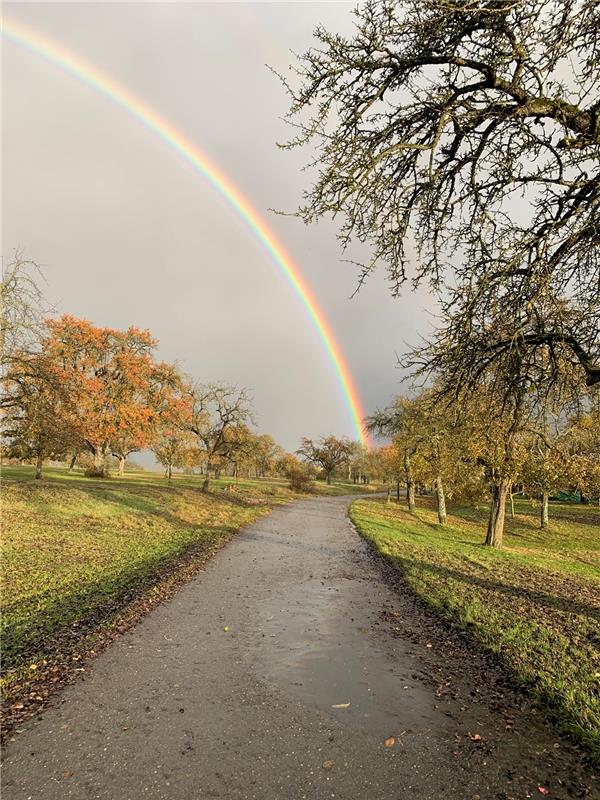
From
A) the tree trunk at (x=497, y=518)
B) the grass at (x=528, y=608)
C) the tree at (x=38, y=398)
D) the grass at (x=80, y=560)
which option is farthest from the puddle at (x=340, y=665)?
the tree trunk at (x=497, y=518)

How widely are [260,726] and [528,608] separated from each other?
24.1ft

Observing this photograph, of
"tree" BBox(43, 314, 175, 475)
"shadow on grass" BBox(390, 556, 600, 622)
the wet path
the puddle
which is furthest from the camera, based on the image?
"tree" BBox(43, 314, 175, 475)

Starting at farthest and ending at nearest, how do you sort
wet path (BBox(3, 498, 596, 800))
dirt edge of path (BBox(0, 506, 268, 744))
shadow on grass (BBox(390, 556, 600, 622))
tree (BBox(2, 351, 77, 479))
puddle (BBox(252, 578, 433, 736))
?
1. tree (BBox(2, 351, 77, 479))
2. shadow on grass (BBox(390, 556, 600, 622))
3. puddle (BBox(252, 578, 433, 736))
4. dirt edge of path (BBox(0, 506, 268, 744))
5. wet path (BBox(3, 498, 596, 800))

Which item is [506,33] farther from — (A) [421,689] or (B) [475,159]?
(A) [421,689]

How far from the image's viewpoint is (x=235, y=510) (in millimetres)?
30969

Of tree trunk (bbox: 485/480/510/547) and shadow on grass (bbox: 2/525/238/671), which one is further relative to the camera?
tree trunk (bbox: 485/480/510/547)

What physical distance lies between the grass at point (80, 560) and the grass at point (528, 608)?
6.42 metres

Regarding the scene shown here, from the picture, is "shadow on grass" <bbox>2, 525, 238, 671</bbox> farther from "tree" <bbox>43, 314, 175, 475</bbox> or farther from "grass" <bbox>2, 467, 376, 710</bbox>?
"tree" <bbox>43, 314, 175, 475</bbox>

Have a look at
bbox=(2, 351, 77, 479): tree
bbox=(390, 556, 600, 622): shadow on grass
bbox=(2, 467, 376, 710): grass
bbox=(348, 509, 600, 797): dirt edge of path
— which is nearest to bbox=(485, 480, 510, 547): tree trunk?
bbox=(390, 556, 600, 622): shadow on grass

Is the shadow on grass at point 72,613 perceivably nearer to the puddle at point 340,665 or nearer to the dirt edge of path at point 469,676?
the puddle at point 340,665

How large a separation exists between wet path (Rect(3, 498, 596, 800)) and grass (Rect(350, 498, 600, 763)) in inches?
47.8

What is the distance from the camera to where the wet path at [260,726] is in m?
4.12

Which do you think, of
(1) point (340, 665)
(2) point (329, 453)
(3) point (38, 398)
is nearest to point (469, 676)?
(1) point (340, 665)

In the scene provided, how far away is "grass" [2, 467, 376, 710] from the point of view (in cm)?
718
